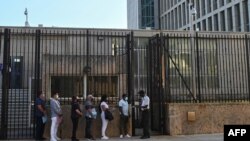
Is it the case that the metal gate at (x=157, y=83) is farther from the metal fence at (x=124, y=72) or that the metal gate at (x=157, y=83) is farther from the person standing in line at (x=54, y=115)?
the person standing in line at (x=54, y=115)

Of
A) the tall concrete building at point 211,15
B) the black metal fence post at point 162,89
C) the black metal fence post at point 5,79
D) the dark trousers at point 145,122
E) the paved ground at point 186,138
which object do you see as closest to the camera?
the paved ground at point 186,138

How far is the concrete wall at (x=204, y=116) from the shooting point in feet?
53.4

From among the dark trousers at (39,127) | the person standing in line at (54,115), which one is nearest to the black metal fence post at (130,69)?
the person standing in line at (54,115)

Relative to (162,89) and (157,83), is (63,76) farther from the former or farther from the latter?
(162,89)

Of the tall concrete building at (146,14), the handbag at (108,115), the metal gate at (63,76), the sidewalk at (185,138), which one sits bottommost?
the sidewalk at (185,138)

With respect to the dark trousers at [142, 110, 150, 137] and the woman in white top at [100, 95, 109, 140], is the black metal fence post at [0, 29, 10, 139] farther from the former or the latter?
the dark trousers at [142, 110, 150, 137]

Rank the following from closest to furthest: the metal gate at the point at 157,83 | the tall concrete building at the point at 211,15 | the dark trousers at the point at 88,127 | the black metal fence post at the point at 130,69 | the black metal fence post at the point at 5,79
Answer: the dark trousers at the point at 88,127 → the black metal fence post at the point at 5,79 → the black metal fence post at the point at 130,69 → the metal gate at the point at 157,83 → the tall concrete building at the point at 211,15

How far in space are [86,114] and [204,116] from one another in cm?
497

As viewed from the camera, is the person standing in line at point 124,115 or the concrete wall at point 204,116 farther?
the concrete wall at point 204,116

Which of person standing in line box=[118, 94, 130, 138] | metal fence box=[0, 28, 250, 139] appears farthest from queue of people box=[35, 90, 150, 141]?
metal fence box=[0, 28, 250, 139]

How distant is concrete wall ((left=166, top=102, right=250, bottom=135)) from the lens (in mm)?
→ 16266

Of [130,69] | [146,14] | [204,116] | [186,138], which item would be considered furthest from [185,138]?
[146,14]

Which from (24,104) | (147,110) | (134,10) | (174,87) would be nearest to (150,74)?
(174,87)

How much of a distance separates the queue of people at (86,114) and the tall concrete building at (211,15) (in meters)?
27.1
